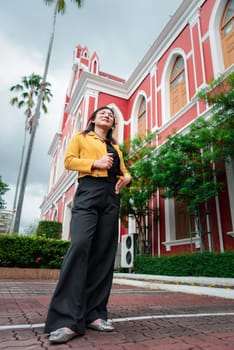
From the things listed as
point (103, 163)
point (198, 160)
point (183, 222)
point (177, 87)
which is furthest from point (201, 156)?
point (177, 87)

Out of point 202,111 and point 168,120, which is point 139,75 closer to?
point 168,120

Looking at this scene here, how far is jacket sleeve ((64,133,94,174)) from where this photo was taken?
1.76m

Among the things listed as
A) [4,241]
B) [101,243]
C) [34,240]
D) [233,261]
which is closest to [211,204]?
[233,261]

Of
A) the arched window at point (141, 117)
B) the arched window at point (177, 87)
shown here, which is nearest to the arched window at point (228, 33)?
the arched window at point (177, 87)

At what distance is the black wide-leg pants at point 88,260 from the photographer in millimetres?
1424

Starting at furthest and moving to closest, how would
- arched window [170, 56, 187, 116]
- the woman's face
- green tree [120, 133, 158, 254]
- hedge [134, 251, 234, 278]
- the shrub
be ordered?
the shrub
arched window [170, 56, 187, 116]
green tree [120, 133, 158, 254]
hedge [134, 251, 234, 278]
the woman's face

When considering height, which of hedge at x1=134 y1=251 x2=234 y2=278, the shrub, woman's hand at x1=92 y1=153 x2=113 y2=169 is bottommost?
hedge at x1=134 y1=251 x2=234 y2=278

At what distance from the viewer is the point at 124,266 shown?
889 cm

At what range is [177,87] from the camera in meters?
9.82

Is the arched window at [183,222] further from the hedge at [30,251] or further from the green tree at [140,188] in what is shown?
the hedge at [30,251]

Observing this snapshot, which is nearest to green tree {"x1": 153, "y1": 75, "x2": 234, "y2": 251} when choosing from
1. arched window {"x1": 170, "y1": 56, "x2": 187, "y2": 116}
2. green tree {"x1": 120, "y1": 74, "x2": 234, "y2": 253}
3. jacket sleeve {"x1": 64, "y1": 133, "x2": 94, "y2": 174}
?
green tree {"x1": 120, "y1": 74, "x2": 234, "y2": 253}

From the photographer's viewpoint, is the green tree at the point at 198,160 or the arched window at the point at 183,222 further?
the arched window at the point at 183,222

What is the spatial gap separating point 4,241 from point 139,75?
398 inches

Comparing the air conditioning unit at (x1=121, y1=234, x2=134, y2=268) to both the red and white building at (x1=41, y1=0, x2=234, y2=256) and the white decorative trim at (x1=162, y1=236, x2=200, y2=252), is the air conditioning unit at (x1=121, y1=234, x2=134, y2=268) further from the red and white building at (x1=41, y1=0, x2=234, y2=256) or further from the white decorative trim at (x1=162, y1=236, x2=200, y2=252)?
the white decorative trim at (x1=162, y1=236, x2=200, y2=252)
